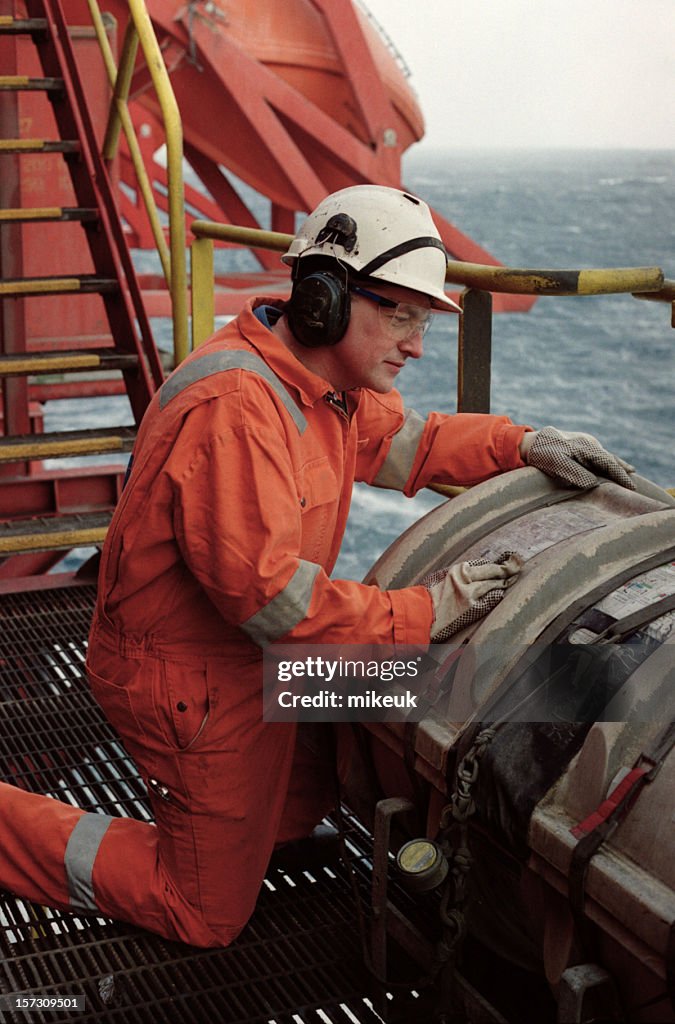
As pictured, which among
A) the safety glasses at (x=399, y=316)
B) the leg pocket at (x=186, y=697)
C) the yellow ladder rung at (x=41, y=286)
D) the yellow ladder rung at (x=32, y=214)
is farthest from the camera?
the yellow ladder rung at (x=32, y=214)

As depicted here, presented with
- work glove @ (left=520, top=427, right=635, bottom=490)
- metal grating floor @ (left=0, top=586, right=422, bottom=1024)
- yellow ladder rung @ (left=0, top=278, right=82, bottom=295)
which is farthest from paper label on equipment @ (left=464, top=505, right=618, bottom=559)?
yellow ladder rung @ (left=0, top=278, right=82, bottom=295)

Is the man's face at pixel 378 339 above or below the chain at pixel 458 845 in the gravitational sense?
above

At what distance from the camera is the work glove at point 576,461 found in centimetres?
278

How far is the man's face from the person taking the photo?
256 cm

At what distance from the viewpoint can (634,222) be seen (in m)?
83.6

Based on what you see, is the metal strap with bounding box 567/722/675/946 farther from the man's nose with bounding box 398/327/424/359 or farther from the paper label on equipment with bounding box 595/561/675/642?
the man's nose with bounding box 398/327/424/359

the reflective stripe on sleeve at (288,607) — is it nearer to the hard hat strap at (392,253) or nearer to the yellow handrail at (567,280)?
the hard hat strap at (392,253)

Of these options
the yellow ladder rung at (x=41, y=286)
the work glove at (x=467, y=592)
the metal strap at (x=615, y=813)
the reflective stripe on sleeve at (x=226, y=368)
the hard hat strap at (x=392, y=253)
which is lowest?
the metal strap at (x=615, y=813)

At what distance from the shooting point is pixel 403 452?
3.14 metres

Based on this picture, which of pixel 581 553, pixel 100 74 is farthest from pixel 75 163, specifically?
pixel 581 553

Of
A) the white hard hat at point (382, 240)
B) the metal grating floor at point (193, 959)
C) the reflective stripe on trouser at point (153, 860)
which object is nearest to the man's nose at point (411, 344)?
the white hard hat at point (382, 240)

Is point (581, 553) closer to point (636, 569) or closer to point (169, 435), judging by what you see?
point (636, 569)

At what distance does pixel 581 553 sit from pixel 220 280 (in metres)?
10.6

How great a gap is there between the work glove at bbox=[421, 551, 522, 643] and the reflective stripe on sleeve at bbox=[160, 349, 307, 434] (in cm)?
47
